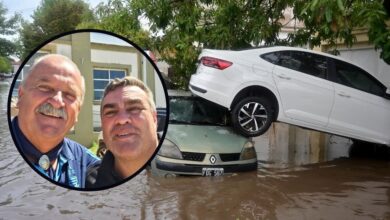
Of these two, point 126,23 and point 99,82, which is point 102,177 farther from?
point 126,23

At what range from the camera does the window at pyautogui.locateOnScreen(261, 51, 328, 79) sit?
780 centimetres

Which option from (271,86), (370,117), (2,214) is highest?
(271,86)

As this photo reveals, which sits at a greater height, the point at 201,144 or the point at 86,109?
the point at 86,109

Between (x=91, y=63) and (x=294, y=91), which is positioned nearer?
(x=91, y=63)

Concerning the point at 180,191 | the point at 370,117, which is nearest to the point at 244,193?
the point at 180,191

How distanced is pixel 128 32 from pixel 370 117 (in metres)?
5.15

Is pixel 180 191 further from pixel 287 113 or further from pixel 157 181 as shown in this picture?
pixel 287 113

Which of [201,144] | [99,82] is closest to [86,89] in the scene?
[99,82]

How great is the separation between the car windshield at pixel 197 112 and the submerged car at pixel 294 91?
0.37 metres

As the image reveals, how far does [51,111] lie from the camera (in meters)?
0.91

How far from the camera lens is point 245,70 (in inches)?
295

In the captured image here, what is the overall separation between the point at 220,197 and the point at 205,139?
1240 millimetres

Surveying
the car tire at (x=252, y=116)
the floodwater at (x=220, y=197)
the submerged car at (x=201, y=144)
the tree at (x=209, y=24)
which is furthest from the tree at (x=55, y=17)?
the car tire at (x=252, y=116)

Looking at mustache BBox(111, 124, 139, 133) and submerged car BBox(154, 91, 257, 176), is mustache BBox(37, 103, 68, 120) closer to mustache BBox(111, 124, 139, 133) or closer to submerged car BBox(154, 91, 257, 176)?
mustache BBox(111, 124, 139, 133)
